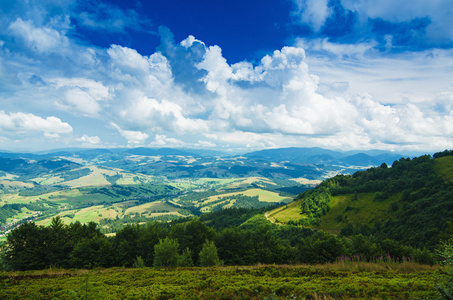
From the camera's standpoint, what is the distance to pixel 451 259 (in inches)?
607

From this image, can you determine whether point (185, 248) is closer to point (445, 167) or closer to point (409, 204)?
point (409, 204)

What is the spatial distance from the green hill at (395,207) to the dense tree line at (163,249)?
177ft

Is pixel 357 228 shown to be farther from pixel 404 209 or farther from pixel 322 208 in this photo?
pixel 322 208

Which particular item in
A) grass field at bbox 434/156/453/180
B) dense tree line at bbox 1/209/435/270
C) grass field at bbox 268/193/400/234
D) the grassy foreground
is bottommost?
grass field at bbox 268/193/400/234

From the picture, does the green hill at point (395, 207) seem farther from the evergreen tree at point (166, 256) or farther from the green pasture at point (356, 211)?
the evergreen tree at point (166, 256)

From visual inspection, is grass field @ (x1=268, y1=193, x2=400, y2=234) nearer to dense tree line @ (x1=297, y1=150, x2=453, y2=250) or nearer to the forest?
dense tree line @ (x1=297, y1=150, x2=453, y2=250)

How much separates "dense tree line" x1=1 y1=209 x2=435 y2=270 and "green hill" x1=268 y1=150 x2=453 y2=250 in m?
53.9

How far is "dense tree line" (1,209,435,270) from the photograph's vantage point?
1919 inches

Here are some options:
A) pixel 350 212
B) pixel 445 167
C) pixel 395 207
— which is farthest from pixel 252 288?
pixel 445 167

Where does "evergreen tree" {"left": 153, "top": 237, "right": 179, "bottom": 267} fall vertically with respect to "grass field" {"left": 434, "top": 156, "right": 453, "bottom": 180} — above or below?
below

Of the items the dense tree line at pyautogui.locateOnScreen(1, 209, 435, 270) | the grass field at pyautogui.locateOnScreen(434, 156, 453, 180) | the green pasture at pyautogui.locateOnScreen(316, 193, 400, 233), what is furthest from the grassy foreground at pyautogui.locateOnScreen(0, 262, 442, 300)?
the grass field at pyautogui.locateOnScreen(434, 156, 453, 180)

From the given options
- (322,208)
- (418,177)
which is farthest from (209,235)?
(418,177)

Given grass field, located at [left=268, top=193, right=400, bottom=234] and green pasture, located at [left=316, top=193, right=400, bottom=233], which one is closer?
green pasture, located at [left=316, top=193, right=400, bottom=233]

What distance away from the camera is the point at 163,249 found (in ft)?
148
